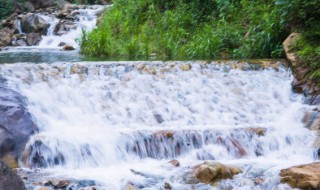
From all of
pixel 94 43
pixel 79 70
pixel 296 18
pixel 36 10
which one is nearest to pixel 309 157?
pixel 296 18

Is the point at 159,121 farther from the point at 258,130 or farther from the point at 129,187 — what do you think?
the point at 129,187

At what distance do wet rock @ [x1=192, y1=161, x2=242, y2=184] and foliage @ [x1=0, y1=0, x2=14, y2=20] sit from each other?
60.0 ft

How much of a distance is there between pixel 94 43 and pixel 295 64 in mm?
6287

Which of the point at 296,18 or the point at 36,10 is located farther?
the point at 36,10

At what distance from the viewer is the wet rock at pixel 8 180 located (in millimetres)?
3711

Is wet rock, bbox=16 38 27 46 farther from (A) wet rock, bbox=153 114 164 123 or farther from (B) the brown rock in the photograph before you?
(B) the brown rock

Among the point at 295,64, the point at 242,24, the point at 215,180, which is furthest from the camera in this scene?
the point at 242,24

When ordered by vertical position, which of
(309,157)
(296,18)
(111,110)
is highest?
(296,18)

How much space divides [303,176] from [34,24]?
622 inches

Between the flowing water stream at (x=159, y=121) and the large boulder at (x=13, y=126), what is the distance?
13 cm

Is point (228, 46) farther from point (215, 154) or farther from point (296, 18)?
point (215, 154)

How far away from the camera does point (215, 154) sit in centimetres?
564

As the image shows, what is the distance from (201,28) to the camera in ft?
39.8

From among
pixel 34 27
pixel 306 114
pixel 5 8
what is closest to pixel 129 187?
pixel 306 114
